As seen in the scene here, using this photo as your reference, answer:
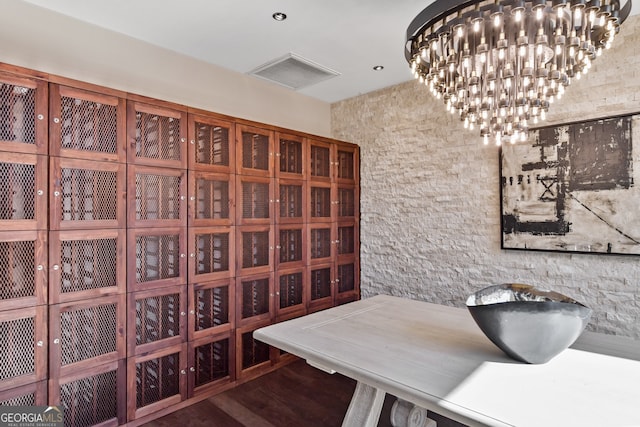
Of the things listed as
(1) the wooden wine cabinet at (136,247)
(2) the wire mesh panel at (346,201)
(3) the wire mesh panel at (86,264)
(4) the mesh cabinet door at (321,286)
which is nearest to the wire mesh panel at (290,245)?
(1) the wooden wine cabinet at (136,247)

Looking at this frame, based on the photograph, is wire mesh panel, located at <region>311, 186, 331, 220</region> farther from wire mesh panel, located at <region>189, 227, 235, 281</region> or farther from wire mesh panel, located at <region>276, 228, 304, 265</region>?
wire mesh panel, located at <region>189, 227, 235, 281</region>

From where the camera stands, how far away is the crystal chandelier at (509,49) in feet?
4.88

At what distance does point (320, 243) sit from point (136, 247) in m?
1.79

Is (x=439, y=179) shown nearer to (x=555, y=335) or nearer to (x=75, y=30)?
(x=555, y=335)

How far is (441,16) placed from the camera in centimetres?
167

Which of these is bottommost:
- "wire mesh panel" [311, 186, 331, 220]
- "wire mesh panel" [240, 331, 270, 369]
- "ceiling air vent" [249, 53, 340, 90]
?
"wire mesh panel" [240, 331, 270, 369]

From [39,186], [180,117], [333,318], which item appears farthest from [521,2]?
[39,186]

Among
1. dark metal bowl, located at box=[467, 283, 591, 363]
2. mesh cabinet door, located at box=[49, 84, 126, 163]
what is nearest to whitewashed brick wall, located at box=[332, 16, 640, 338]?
dark metal bowl, located at box=[467, 283, 591, 363]

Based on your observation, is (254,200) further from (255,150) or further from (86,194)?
(86,194)

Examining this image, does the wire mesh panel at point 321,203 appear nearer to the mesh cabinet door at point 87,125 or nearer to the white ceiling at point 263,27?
the white ceiling at point 263,27

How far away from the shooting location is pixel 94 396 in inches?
89.6

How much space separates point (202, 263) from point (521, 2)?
2459 mm

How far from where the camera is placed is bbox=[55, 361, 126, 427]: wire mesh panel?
85.3 inches

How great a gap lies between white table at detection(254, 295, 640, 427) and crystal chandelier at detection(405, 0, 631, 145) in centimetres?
112
